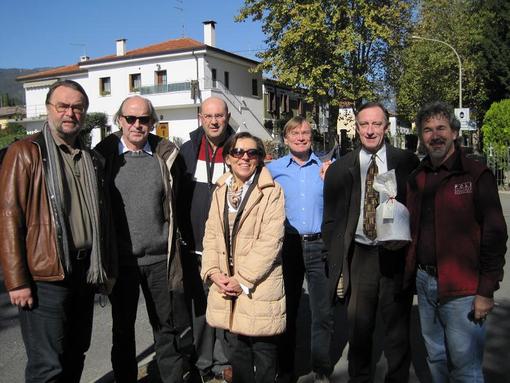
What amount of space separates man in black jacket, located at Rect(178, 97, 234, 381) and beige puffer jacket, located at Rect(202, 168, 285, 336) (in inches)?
Answer: 24.4

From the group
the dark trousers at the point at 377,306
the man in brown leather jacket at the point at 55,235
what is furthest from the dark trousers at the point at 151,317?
the dark trousers at the point at 377,306

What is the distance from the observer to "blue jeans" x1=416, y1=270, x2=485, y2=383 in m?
2.89

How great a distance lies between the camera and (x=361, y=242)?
11.8 feet

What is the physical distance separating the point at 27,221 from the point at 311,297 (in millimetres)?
2272

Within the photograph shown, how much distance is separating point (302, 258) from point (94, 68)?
1805 inches

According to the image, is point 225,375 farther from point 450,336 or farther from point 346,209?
point 450,336

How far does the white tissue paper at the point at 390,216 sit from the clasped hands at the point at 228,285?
1.00 metres

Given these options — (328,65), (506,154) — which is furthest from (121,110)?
(328,65)

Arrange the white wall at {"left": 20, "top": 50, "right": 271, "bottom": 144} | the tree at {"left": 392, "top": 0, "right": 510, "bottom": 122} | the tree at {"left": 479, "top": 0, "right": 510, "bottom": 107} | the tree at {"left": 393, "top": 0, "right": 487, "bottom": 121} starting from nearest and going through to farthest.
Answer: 1. the tree at {"left": 479, "top": 0, "right": 510, "bottom": 107}
2. the tree at {"left": 392, "top": 0, "right": 510, "bottom": 122}
3. the tree at {"left": 393, "top": 0, "right": 487, "bottom": 121}
4. the white wall at {"left": 20, "top": 50, "right": 271, "bottom": 144}

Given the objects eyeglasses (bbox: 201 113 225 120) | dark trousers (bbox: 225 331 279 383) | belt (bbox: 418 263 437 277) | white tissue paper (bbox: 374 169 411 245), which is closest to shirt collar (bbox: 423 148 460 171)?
white tissue paper (bbox: 374 169 411 245)

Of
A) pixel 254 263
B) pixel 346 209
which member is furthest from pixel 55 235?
pixel 346 209

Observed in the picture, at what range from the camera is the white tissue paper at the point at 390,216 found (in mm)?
3102

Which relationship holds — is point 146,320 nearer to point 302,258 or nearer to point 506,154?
point 302,258

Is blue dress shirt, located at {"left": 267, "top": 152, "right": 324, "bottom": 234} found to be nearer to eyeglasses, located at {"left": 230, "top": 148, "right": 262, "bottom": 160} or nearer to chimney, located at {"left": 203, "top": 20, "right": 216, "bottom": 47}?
eyeglasses, located at {"left": 230, "top": 148, "right": 262, "bottom": 160}
